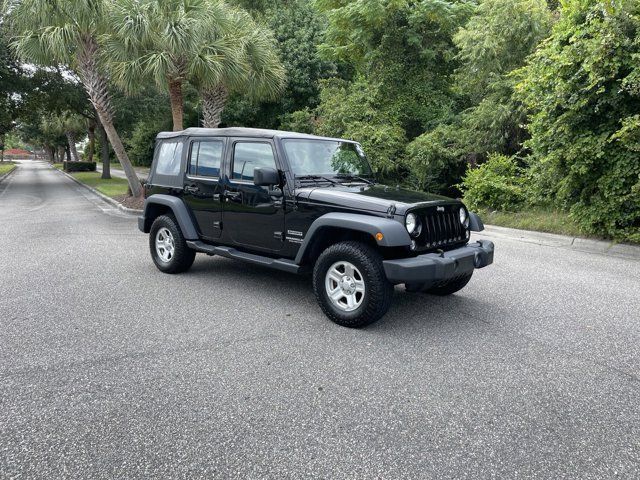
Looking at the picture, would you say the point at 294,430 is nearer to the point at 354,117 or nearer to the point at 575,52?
the point at 575,52

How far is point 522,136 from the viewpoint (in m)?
13.2

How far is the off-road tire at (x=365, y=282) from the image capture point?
394 cm

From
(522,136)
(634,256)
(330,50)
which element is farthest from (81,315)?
(330,50)

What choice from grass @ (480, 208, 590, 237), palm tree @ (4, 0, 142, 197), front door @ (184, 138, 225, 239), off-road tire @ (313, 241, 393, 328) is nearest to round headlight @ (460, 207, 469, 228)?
off-road tire @ (313, 241, 393, 328)

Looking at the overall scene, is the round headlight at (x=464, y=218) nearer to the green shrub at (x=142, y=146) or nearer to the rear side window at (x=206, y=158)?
the rear side window at (x=206, y=158)

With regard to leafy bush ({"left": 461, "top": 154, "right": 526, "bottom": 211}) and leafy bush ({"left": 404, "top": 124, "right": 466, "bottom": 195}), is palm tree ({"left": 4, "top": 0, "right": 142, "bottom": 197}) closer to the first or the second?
leafy bush ({"left": 404, "top": 124, "right": 466, "bottom": 195})

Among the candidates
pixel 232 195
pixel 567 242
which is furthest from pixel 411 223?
pixel 567 242

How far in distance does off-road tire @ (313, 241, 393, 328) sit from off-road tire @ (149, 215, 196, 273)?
235 centimetres

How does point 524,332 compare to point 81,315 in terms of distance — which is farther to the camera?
point 81,315

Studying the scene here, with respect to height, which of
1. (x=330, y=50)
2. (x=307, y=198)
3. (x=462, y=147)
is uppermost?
(x=330, y=50)

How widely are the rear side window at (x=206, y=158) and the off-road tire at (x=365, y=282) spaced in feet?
Answer: 6.54

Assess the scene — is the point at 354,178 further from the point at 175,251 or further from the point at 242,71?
the point at 242,71

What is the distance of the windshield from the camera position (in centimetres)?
488

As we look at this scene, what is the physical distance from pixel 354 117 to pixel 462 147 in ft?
13.7
